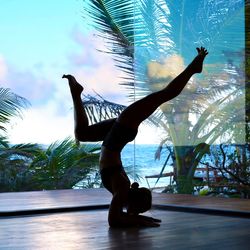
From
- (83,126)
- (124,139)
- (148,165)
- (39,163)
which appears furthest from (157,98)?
(39,163)

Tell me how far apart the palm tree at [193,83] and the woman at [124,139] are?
2806mm

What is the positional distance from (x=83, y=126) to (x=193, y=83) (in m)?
3.04

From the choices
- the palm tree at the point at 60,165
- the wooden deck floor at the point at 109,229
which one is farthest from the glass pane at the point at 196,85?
the palm tree at the point at 60,165

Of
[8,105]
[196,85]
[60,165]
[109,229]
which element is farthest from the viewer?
[8,105]

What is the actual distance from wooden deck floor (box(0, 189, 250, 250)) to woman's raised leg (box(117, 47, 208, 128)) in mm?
617

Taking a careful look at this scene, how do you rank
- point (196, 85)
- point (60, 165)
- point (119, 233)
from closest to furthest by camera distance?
1. point (119, 233)
2. point (196, 85)
3. point (60, 165)

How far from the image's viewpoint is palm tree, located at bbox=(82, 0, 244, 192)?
248 inches

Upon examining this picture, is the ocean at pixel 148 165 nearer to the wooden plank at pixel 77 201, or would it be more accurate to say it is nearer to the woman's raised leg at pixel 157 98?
the wooden plank at pixel 77 201

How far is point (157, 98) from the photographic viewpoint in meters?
3.43

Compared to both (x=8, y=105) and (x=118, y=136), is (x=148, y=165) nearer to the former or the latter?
(x=8, y=105)

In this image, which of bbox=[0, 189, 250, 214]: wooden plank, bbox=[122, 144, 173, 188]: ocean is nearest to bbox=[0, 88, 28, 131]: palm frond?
bbox=[122, 144, 173, 188]: ocean

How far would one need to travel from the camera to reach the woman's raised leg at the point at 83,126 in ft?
11.7

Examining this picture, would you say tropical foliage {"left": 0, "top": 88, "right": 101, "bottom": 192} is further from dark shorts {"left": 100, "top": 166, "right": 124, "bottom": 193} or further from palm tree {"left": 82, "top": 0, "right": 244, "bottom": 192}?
dark shorts {"left": 100, "top": 166, "right": 124, "bottom": 193}

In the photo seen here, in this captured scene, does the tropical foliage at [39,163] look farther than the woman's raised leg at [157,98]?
Yes
